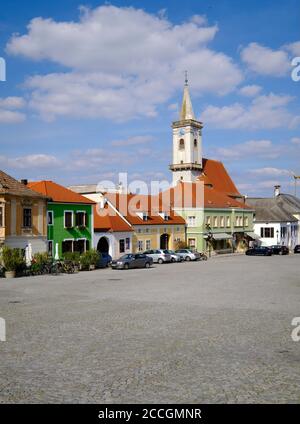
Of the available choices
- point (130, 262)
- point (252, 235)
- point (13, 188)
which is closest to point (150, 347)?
point (130, 262)

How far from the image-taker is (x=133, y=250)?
50.5 metres

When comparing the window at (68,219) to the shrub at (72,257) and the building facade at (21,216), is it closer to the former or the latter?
the building facade at (21,216)

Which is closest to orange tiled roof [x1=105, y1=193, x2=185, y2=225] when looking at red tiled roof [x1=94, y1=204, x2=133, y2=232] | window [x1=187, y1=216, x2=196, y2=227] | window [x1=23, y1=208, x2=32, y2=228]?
window [x1=187, y1=216, x2=196, y2=227]

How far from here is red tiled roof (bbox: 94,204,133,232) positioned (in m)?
47.2

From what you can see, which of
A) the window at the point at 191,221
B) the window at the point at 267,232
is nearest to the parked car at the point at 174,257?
the window at the point at 191,221

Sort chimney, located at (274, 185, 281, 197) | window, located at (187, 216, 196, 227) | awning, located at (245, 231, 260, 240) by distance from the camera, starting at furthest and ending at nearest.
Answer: chimney, located at (274, 185, 281, 197), awning, located at (245, 231, 260, 240), window, located at (187, 216, 196, 227)

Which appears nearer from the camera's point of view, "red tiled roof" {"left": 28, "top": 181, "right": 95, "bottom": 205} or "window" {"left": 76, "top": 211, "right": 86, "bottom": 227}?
"red tiled roof" {"left": 28, "top": 181, "right": 95, "bottom": 205}

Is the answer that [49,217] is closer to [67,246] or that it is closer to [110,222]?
[67,246]

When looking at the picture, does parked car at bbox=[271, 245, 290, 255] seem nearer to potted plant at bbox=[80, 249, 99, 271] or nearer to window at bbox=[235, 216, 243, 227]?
window at bbox=[235, 216, 243, 227]

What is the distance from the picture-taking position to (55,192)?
43438 millimetres

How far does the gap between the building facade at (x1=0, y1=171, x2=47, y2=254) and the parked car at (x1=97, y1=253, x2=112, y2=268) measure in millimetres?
4935

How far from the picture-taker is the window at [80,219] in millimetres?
43938

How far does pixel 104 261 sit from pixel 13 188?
33.3 ft

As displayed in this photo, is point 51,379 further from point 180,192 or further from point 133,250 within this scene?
point 180,192
